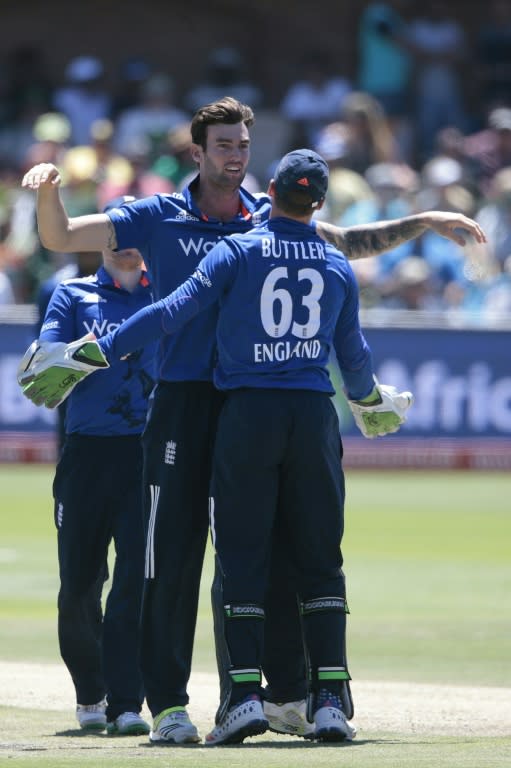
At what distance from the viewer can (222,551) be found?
7000 millimetres

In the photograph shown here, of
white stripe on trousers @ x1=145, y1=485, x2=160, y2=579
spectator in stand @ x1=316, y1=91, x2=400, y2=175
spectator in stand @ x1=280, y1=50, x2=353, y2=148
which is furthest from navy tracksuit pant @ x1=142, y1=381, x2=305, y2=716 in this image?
spectator in stand @ x1=280, y1=50, x2=353, y2=148

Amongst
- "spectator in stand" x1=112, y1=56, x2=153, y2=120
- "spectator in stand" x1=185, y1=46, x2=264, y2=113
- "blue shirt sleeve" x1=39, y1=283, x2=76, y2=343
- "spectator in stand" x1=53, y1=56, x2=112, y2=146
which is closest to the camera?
"blue shirt sleeve" x1=39, y1=283, x2=76, y2=343

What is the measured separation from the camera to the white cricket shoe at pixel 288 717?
24.3 ft

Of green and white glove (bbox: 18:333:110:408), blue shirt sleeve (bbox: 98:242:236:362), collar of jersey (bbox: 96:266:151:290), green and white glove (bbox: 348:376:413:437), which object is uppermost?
collar of jersey (bbox: 96:266:151:290)

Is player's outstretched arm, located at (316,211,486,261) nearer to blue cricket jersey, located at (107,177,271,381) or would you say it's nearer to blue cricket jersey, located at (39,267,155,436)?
blue cricket jersey, located at (107,177,271,381)

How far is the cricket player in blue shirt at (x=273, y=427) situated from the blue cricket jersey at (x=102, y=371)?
965 mm

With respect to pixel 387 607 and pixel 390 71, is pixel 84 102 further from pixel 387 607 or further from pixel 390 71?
pixel 387 607

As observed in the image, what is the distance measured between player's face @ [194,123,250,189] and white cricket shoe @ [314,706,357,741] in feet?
7.05

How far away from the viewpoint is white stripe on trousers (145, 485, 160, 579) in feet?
23.7

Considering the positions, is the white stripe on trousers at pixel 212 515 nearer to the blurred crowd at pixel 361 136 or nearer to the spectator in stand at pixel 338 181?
the blurred crowd at pixel 361 136

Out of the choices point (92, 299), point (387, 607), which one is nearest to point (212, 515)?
point (92, 299)

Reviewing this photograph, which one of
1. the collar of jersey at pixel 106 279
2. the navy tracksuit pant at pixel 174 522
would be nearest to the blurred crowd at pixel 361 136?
the collar of jersey at pixel 106 279

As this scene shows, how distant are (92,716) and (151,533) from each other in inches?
43.9

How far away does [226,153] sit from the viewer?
7.27 meters
